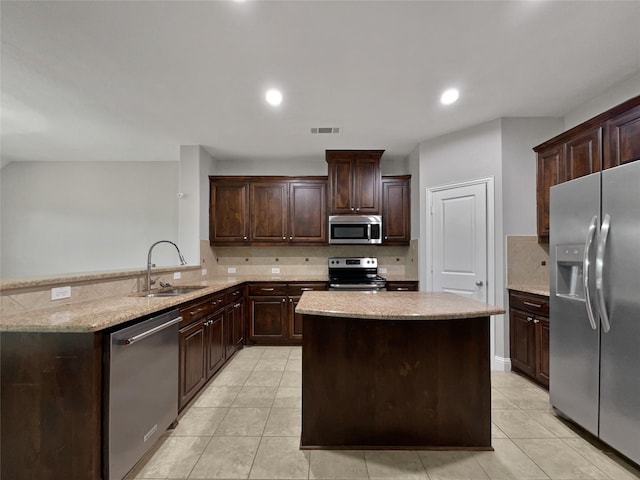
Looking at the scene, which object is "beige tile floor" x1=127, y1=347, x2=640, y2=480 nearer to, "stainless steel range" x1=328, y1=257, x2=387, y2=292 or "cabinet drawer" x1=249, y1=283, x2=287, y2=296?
"cabinet drawer" x1=249, y1=283, x2=287, y2=296

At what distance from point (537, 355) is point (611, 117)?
2.14 m

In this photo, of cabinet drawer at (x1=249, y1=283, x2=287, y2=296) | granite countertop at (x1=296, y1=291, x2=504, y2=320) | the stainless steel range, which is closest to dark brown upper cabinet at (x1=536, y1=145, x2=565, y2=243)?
granite countertop at (x1=296, y1=291, x2=504, y2=320)

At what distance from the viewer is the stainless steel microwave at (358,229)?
4.05 metres

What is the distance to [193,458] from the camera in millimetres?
1750

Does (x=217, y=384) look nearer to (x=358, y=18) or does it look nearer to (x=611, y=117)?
(x=358, y=18)

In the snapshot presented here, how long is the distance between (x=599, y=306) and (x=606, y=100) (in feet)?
6.84

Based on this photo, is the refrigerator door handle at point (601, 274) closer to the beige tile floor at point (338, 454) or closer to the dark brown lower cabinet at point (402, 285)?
the beige tile floor at point (338, 454)

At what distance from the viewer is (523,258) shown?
3.05 meters

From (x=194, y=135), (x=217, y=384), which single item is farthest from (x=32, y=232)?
(x=217, y=384)

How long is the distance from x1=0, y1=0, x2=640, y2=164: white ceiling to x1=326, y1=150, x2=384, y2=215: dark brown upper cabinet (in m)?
0.64

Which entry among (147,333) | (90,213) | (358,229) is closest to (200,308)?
(147,333)

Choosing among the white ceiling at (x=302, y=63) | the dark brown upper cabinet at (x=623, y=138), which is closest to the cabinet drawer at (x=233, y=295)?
the white ceiling at (x=302, y=63)

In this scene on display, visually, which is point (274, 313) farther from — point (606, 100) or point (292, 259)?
point (606, 100)

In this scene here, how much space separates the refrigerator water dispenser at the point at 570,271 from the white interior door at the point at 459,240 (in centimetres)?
98
